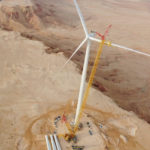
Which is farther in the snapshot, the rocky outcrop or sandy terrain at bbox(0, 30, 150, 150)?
the rocky outcrop

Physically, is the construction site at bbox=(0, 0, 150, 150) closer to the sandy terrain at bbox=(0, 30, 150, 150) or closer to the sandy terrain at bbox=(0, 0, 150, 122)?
the sandy terrain at bbox=(0, 30, 150, 150)

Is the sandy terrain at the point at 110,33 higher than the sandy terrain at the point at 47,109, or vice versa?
the sandy terrain at the point at 47,109

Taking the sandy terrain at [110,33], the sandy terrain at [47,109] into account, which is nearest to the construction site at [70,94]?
the sandy terrain at [47,109]

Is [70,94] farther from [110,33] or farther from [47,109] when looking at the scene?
[110,33]

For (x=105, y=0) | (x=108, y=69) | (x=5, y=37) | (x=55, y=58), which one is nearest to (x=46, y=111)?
(x=55, y=58)

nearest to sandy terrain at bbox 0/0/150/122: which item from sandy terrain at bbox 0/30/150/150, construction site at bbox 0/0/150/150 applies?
construction site at bbox 0/0/150/150

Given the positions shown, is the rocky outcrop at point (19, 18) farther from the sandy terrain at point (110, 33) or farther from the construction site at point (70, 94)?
the construction site at point (70, 94)

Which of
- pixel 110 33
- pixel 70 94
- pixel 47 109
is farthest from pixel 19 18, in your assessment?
pixel 47 109
